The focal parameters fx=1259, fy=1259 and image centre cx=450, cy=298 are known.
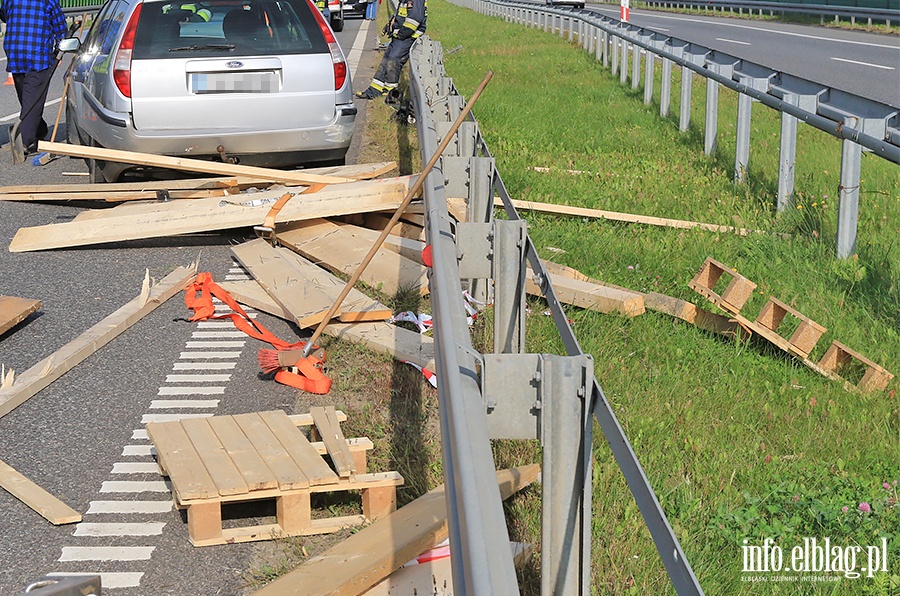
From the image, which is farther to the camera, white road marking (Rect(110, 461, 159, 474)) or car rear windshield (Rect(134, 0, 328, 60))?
car rear windshield (Rect(134, 0, 328, 60))

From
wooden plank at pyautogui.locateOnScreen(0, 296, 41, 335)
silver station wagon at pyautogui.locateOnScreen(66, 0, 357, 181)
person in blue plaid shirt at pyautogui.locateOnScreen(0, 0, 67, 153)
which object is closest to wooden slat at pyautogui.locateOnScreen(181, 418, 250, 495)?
wooden plank at pyautogui.locateOnScreen(0, 296, 41, 335)

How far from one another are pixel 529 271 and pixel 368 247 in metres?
1.33

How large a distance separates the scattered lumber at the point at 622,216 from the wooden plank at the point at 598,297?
1.88 metres

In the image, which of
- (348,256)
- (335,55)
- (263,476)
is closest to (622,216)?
(348,256)

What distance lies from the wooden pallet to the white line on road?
12 cm

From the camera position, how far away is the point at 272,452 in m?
4.62

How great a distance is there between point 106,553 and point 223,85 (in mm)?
5786

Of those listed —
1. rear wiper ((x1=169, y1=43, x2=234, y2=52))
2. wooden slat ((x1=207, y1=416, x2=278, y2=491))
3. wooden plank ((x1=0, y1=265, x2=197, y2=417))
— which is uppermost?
rear wiper ((x1=169, y1=43, x2=234, y2=52))

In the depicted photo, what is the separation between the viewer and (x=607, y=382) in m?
5.77

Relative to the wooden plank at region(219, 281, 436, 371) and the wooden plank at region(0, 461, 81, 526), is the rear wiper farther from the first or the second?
the wooden plank at region(0, 461, 81, 526)

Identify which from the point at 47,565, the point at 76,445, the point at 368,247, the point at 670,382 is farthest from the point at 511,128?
the point at 47,565

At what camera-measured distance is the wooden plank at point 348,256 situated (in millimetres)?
7527

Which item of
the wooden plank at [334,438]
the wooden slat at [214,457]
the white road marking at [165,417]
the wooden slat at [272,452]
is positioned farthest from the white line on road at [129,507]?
the white road marking at [165,417]

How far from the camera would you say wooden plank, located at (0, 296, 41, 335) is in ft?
21.7
